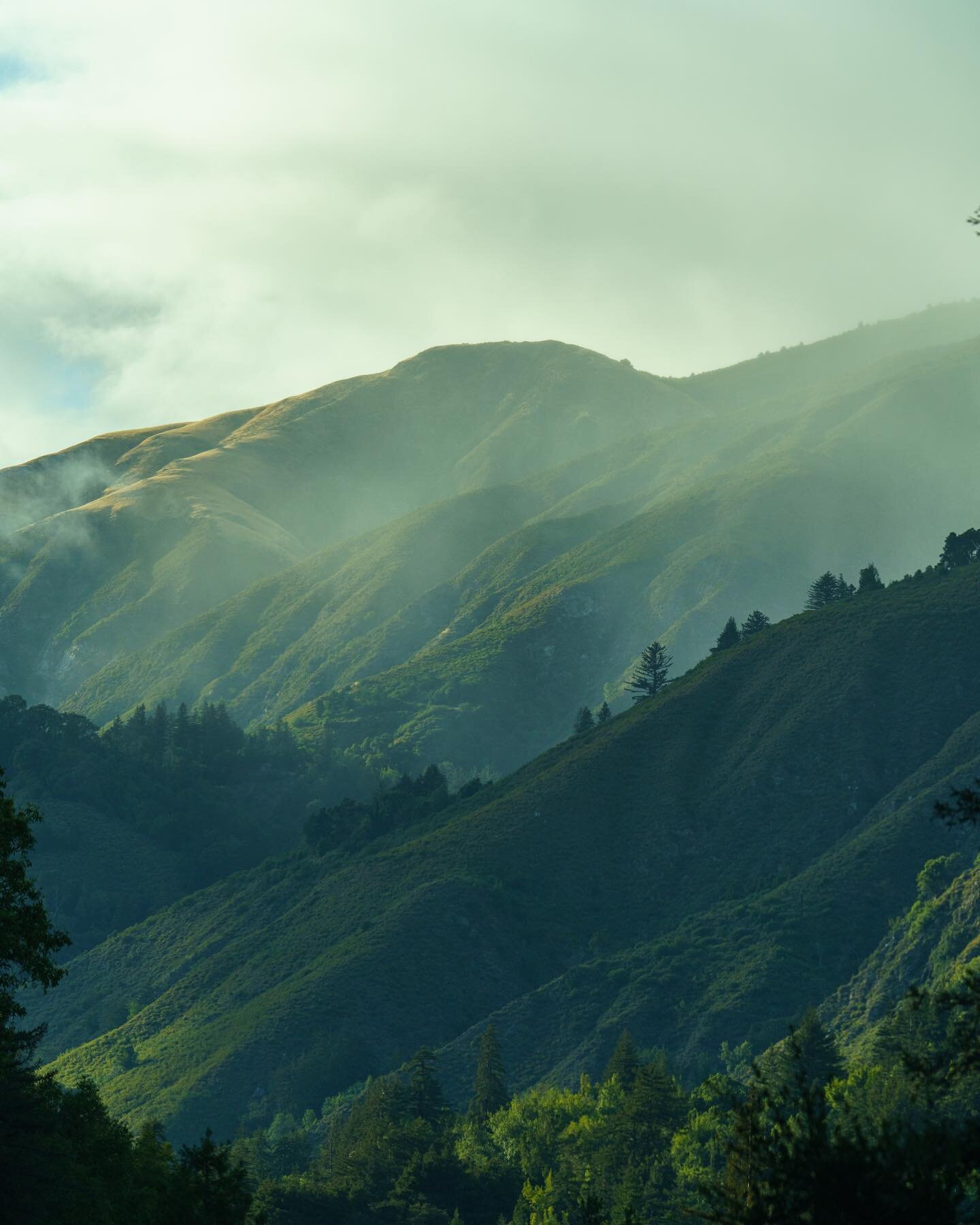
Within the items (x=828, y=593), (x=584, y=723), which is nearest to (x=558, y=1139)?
(x=584, y=723)

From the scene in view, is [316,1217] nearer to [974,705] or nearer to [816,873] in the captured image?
[816,873]

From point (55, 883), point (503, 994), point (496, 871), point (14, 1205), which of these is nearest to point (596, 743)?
point (496, 871)

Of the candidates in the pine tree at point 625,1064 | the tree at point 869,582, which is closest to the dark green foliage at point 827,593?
the tree at point 869,582

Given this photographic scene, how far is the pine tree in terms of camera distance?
101 m

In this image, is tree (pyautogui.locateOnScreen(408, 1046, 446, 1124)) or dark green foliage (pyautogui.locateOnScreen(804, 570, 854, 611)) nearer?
tree (pyautogui.locateOnScreen(408, 1046, 446, 1124))

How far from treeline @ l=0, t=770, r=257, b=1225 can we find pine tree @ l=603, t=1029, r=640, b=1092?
54903 millimetres

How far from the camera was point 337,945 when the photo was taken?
146m

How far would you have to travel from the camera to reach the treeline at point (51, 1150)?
121ft

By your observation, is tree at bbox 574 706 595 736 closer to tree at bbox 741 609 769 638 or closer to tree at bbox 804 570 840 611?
tree at bbox 741 609 769 638

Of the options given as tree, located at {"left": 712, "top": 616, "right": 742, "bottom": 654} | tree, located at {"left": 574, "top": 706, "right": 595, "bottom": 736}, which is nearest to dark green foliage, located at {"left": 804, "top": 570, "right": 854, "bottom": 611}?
tree, located at {"left": 712, "top": 616, "right": 742, "bottom": 654}

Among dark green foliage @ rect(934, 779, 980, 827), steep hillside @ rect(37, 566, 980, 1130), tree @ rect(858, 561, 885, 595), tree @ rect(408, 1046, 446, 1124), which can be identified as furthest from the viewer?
tree @ rect(858, 561, 885, 595)

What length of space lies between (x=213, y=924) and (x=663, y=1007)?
2466 inches

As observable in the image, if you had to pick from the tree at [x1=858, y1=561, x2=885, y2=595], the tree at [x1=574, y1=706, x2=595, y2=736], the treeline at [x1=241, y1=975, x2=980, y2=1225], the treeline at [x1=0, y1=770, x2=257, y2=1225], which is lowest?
the treeline at [x1=241, y1=975, x2=980, y2=1225]

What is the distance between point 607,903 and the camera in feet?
496
